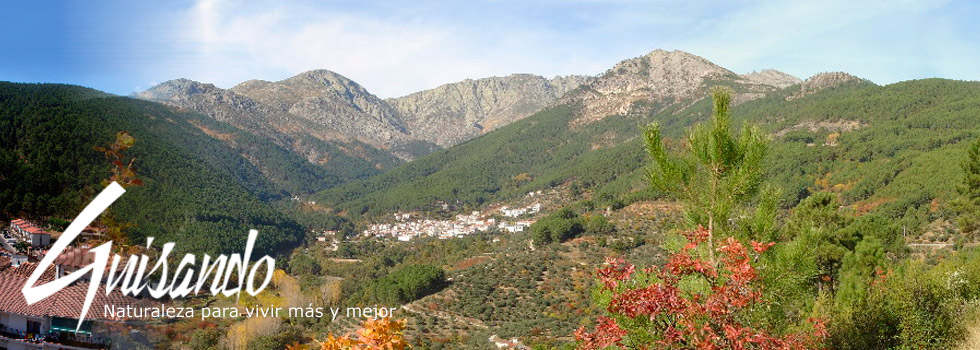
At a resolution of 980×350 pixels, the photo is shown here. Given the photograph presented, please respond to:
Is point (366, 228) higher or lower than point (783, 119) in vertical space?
lower

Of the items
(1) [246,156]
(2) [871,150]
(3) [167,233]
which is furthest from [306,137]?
(2) [871,150]

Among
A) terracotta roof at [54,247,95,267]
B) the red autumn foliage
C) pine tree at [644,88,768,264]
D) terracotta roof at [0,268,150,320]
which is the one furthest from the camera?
terracotta roof at [54,247,95,267]

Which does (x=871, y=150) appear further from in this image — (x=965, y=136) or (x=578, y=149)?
(x=578, y=149)

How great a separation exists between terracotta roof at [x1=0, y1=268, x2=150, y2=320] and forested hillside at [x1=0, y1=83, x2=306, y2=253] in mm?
6694

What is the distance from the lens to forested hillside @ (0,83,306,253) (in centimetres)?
3116

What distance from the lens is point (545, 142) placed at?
401 ft

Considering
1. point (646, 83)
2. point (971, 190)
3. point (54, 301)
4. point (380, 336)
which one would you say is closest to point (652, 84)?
point (646, 83)

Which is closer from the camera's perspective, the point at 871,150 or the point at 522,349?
the point at 522,349

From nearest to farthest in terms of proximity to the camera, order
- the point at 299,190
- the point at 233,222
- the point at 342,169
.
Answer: the point at 233,222 < the point at 299,190 < the point at 342,169

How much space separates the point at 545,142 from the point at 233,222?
74.4 m

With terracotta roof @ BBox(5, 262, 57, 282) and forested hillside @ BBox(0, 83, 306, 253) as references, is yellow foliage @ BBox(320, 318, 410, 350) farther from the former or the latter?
forested hillside @ BBox(0, 83, 306, 253)

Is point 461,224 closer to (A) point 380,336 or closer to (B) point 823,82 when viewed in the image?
(B) point 823,82

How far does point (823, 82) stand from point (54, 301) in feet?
338

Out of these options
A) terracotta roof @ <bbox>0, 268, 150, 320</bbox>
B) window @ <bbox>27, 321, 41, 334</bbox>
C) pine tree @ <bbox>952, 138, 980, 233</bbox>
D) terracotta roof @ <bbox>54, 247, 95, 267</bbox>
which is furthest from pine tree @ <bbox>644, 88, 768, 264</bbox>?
pine tree @ <bbox>952, 138, 980, 233</bbox>
